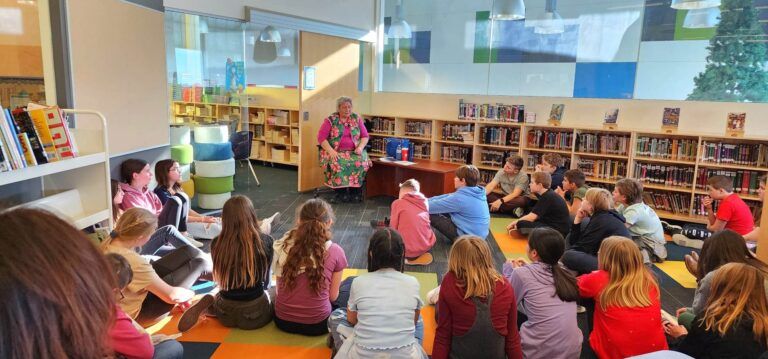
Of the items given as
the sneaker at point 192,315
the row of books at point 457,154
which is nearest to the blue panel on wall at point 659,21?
the row of books at point 457,154

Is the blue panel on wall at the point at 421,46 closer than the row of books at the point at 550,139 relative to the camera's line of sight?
No

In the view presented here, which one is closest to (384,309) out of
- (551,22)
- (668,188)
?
(668,188)

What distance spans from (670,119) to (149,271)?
6.27m

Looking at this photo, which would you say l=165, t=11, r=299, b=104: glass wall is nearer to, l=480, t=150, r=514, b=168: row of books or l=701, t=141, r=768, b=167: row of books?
l=480, t=150, r=514, b=168: row of books

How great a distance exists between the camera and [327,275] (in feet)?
10.8

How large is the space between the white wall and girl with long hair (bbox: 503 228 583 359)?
15.5ft

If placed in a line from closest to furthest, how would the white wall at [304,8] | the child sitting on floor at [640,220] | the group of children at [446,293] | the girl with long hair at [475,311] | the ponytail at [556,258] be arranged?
1. the group of children at [446,293]
2. the girl with long hair at [475,311]
3. the ponytail at [556,258]
4. the child sitting on floor at [640,220]
5. the white wall at [304,8]

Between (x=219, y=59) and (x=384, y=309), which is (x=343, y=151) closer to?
(x=219, y=59)

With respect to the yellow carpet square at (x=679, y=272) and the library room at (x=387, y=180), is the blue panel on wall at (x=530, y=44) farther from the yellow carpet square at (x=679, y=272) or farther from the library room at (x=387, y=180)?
the yellow carpet square at (x=679, y=272)

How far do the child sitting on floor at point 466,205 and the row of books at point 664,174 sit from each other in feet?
9.19

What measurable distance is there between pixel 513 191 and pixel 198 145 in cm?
405

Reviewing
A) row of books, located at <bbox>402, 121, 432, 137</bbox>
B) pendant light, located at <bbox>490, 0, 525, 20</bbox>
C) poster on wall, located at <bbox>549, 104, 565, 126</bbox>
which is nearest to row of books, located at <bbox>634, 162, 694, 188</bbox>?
poster on wall, located at <bbox>549, 104, 565, 126</bbox>

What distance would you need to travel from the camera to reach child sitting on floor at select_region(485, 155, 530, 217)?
643cm

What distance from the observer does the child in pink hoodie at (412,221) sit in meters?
4.79
